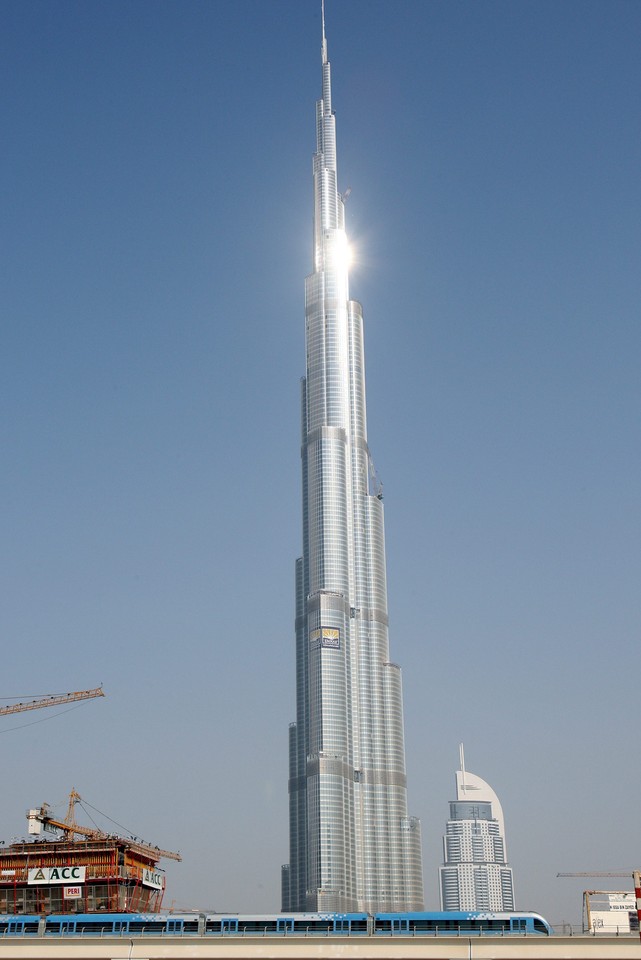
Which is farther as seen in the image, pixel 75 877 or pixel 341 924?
pixel 75 877

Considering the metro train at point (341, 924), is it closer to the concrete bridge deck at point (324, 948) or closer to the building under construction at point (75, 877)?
the concrete bridge deck at point (324, 948)

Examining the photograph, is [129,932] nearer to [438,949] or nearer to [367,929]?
[367,929]

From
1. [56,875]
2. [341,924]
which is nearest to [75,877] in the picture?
[56,875]

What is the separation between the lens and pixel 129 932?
10956cm

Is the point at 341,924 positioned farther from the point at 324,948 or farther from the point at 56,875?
the point at 56,875

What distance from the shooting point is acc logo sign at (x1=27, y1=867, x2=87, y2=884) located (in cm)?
13538

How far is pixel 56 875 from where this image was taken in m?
137

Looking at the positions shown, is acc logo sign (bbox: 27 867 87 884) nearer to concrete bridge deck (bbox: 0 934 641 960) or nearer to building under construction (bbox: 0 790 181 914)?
building under construction (bbox: 0 790 181 914)

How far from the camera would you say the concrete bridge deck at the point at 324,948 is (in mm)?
89562

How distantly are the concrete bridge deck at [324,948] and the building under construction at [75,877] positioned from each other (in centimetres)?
3623

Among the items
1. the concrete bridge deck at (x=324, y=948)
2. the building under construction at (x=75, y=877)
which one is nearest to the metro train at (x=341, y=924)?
the concrete bridge deck at (x=324, y=948)

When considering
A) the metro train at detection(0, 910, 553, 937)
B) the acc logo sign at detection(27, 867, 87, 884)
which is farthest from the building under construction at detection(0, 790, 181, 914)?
the metro train at detection(0, 910, 553, 937)

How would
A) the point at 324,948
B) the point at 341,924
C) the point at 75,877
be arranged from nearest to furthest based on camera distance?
the point at 324,948
the point at 341,924
the point at 75,877

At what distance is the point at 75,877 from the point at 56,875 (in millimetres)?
3109
